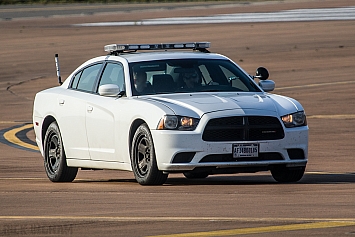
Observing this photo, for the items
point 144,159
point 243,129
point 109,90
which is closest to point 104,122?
point 109,90

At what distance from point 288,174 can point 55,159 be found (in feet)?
10.8

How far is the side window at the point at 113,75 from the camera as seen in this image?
12797 millimetres

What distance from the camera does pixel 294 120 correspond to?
462 inches

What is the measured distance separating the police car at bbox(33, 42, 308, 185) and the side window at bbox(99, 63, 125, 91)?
1 cm

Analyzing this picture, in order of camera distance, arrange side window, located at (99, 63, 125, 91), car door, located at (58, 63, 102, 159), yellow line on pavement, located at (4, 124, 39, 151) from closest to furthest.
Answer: side window, located at (99, 63, 125, 91) < car door, located at (58, 63, 102, 159) < yellow line on pavement, located at (4, 124, 39, 151)

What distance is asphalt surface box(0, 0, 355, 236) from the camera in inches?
331

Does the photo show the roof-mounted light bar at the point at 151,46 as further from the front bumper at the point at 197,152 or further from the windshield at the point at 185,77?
the front bumper at the point at 197,152

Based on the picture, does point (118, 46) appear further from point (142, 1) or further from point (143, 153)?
point (142, 1)

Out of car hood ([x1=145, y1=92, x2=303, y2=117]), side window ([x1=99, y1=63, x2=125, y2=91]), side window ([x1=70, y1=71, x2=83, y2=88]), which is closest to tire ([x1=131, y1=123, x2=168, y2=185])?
car hood ([x1=145, y1=92, x2=303, y2=117])

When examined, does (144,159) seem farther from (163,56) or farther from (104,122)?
(163,56)

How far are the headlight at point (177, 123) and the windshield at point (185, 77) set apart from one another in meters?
1.03

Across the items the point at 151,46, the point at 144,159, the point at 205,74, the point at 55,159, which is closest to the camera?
the point at 144,159

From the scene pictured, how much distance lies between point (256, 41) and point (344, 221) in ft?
101

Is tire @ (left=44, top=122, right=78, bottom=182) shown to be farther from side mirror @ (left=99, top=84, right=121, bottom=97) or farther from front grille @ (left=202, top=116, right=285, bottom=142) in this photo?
front grille @ (left=202, top=116, right=285, bottom=142)
